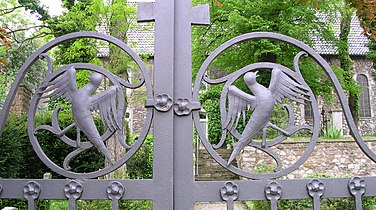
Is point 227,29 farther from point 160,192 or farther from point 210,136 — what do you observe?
point 160,192

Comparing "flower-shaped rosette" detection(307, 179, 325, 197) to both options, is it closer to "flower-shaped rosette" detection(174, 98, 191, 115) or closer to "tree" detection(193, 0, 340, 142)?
"flower-shaped rosette" detection(174, 98, 191, 115)

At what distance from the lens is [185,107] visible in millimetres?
1443

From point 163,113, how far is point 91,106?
11.1 inches

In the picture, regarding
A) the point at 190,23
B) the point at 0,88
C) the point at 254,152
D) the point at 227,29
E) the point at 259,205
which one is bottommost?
the point at 259,205

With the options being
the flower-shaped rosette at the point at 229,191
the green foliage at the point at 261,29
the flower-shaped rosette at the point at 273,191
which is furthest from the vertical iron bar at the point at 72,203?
the green foliage at the point at 261,29

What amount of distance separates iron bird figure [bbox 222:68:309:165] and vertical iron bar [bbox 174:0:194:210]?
16 cm

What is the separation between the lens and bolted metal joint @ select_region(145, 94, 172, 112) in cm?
144

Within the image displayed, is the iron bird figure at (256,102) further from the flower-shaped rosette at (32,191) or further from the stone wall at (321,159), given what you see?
the stone wall at (321,159)

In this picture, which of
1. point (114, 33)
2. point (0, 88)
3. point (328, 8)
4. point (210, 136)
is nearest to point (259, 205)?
point (114, 33)

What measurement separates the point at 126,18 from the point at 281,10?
20.1 ft

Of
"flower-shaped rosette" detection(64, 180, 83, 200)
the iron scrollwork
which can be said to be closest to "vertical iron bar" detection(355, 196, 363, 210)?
the iron scrollwork

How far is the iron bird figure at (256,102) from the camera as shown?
140 cm

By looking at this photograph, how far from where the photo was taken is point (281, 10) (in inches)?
460

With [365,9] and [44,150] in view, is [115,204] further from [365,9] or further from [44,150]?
[44,150]
